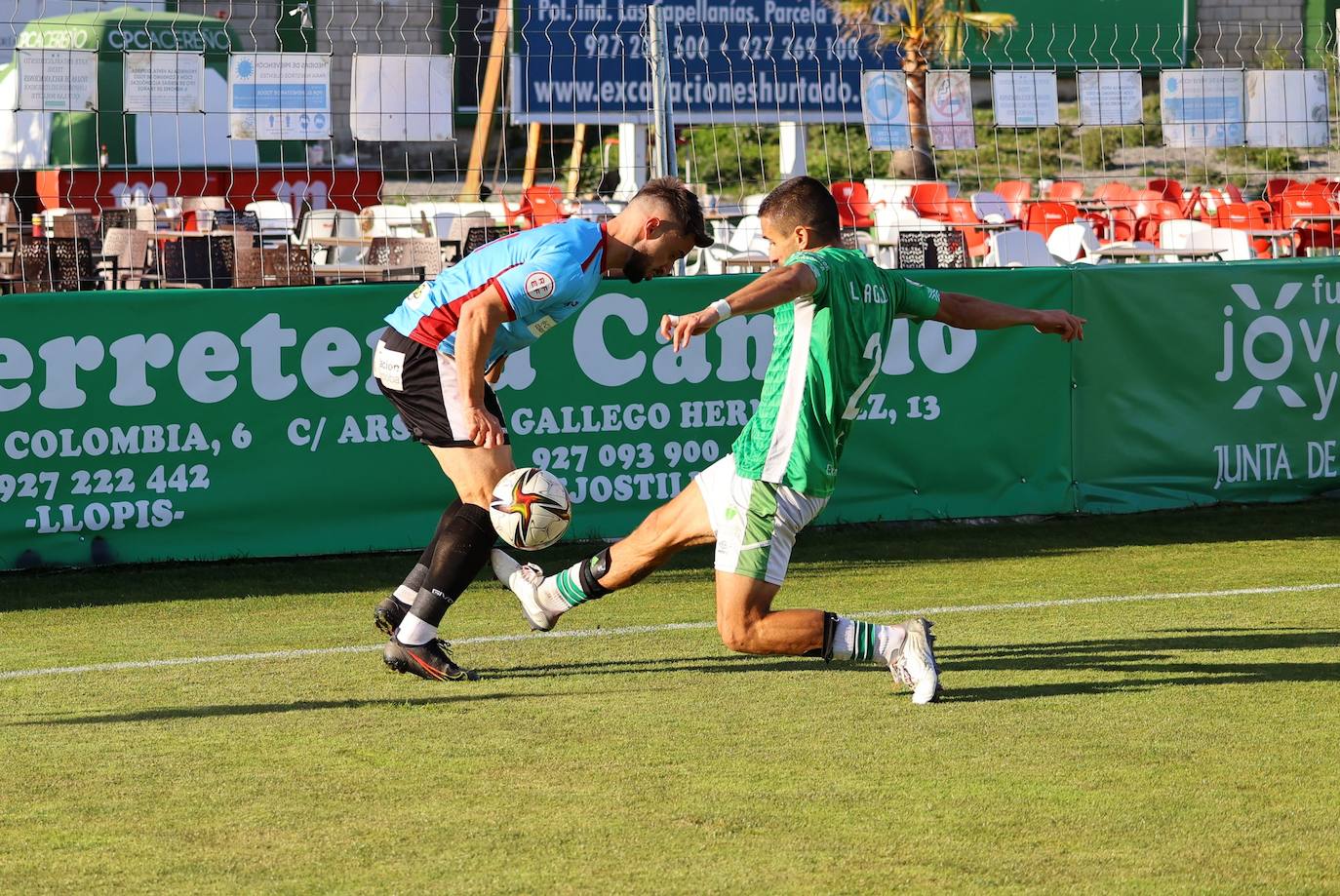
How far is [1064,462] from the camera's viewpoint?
1101 centimetres

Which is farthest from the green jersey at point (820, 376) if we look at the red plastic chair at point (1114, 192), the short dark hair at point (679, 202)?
the red plastic chair at point (1114, 192)

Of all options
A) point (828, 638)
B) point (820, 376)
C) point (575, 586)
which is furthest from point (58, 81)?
point (828, 638)

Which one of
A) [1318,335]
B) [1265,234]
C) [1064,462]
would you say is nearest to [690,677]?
[1064,462]

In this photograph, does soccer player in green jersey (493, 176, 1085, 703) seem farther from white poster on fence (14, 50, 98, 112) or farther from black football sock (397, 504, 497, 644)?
white poster on fence (14, 50, 98, 112)

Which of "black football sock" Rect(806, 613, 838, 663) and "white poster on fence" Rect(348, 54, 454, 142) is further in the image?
"white poster on fence" Rect(348, 54, 454, 142)

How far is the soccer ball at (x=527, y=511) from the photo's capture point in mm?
6461

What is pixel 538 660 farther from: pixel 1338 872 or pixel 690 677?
pixel 1338 872

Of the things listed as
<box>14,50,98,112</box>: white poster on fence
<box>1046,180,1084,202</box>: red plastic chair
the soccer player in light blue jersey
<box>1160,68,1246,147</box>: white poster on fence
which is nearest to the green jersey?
the soccer player in light blue jersey

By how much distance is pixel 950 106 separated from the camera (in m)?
11.4

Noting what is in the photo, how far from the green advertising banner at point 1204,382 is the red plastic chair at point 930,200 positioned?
3.69 meters

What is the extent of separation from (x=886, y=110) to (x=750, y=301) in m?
6.54

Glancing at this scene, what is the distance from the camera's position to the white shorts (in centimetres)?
592

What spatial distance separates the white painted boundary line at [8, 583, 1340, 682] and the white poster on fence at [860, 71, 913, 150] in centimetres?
389

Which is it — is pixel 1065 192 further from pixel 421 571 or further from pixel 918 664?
pixel 918 664
